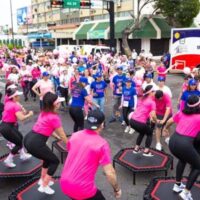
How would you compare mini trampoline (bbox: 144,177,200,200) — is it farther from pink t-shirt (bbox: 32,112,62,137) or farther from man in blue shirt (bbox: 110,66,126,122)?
man in blue shirt (bbox: 110,66,126,122)

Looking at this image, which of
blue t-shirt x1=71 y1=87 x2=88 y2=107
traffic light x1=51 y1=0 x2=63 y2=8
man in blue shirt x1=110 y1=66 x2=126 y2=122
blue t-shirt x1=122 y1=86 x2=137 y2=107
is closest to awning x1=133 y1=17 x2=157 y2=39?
traffic light x1=51 y1=0 x2=63 y2=8

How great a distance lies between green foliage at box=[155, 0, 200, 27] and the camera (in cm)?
2957

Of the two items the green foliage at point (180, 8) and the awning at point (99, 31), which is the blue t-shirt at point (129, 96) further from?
the awning at point (99, 31)

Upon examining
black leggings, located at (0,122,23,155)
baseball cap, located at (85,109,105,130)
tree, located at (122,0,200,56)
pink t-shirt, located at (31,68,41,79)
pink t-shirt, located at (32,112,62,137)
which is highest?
tree, located at (122,0,200,56)

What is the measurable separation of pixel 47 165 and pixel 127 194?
1.58 m

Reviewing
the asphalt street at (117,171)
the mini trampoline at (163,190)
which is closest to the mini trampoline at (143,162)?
the asphalt street at (117,171)

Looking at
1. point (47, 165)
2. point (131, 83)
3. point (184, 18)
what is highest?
point (184, 18)

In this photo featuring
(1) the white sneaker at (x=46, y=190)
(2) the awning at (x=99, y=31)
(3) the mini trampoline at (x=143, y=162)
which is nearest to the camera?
(1) the white sneaker at (x=46, y=190)

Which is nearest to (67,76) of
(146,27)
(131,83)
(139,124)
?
(131,83)

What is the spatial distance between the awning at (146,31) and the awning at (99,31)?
470cm

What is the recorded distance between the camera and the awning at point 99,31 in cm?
3784

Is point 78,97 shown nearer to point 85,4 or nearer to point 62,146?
point 62,146

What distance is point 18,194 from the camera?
508 cm

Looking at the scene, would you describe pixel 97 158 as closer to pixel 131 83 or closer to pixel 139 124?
pixel 139 124
